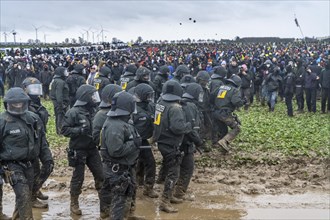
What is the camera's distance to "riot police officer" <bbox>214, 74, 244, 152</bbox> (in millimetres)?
11781

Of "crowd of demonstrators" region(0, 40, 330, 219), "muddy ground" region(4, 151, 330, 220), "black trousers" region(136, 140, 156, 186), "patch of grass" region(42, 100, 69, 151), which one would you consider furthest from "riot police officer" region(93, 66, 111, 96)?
"black trousers" region(136, 140, 156, 186)

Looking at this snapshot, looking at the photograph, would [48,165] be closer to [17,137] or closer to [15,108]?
[17,137]

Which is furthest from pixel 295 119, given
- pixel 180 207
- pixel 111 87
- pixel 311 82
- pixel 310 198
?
pixel 111 87

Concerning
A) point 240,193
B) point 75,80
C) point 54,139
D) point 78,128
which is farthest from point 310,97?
point 78,128

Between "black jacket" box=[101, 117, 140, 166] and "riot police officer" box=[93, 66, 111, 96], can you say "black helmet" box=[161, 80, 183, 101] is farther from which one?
"riot police officer" box=[93, 66, 111, 96]

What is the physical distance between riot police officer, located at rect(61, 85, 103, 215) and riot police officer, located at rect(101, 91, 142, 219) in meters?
1.03

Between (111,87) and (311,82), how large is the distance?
40.3 ft

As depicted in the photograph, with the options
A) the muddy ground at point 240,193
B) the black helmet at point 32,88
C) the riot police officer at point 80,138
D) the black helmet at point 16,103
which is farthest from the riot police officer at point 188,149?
the black helmet at point 16,103

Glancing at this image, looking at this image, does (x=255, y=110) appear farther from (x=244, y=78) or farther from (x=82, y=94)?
(x=82, y=94)

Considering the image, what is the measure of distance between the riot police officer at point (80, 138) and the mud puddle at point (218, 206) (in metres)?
0.58

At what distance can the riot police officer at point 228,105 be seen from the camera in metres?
11.8

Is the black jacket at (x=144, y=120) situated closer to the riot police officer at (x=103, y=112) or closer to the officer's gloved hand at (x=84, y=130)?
the riot police officer at (x=103, y=112)

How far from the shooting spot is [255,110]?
63.8 ft

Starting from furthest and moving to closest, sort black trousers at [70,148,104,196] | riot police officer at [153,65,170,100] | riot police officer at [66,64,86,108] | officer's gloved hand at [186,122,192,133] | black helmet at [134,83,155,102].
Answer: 1. riot police officer at [66,64,86,108]
2. riot police officer at [153,65,170,100]
3. black helmet at [134,83,155,102]
4. officer's gloved hand at [186,122,192,133]
5. black trousers at [70,148,104,196]
